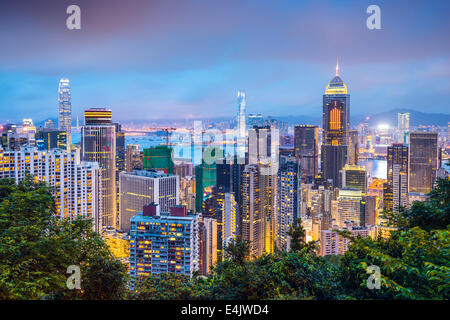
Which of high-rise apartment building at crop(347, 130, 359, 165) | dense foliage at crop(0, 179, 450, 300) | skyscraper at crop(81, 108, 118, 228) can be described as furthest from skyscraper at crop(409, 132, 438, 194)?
skyscraper at crop(81, 108, 118, 228)

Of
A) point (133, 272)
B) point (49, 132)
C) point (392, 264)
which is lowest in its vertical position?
point (133, 272)

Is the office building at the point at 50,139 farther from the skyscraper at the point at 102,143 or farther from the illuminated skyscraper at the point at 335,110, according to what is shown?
the illuminated skyscraper at the point at 335,110

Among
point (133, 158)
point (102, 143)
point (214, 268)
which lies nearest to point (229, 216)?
point (102, 143)

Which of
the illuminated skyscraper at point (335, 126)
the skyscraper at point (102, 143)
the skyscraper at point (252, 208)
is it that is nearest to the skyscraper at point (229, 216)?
the skyscraper at point (252, 208)

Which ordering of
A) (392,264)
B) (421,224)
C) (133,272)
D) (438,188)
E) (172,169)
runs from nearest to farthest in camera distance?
(392,264)
(421,224)
(438,188)
(133,272)
(172,169)

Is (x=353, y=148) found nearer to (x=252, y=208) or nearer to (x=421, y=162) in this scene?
(x=421, y=162)

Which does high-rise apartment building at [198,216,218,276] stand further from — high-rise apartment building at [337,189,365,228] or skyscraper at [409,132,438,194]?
skyscraper at [409,132,438,194]

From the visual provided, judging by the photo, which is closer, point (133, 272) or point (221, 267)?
point (221, 267)
